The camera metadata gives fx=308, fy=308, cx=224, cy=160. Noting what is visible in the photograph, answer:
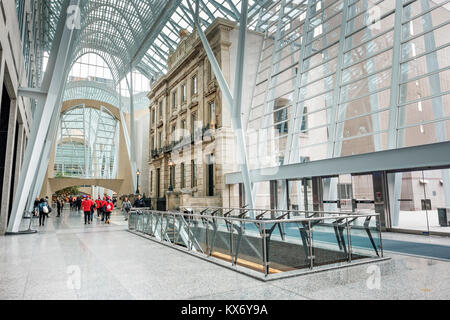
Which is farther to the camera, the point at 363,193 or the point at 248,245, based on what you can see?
the point at 363,193

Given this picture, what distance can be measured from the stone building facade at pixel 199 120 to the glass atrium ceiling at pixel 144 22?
1.96 metres

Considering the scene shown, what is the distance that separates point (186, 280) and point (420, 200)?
386 inches

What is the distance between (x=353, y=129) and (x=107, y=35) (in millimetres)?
35872

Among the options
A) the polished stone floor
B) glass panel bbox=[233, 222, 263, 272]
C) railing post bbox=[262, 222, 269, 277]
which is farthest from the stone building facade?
railing post bbox=[262, 222, 269, 277]

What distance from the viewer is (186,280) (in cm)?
527

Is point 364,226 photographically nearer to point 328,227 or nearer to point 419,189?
point 328,227

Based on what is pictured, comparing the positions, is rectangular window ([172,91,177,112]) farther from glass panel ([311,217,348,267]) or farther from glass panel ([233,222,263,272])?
glass panel ([311,217,348,267])

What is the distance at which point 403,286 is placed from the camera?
476 cm

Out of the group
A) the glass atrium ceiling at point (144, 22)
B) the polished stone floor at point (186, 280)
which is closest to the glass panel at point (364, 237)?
the polished stone floor at point (186, 280)

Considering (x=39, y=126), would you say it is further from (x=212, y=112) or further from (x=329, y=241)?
(x=212, y=112)

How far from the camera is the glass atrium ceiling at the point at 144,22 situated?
2531 centimetres

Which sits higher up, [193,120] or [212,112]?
[193,120]

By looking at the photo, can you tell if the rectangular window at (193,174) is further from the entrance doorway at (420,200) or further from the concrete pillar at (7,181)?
the entrance doorway at (420,200)

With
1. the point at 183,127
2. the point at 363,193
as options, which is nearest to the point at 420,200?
the point at 363,193
